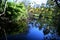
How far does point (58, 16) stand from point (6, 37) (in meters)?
2.82

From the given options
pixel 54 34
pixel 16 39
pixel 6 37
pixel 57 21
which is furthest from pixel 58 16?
pixel 6 37

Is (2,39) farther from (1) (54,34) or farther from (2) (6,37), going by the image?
(1) (54,34)

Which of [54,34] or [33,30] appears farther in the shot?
[33,30]

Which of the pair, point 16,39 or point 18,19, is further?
point 18,19

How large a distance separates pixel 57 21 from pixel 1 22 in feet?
12.6

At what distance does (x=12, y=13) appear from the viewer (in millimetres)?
8711

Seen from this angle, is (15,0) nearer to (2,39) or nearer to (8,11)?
(8,11)

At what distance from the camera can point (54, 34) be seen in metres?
5.22

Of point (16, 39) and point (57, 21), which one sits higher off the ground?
point (57, 21)

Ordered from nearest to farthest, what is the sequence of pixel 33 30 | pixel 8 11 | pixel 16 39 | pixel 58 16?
pixel 58 16 → pixel 16 39 → pixel 33 30 → pixel 8 11

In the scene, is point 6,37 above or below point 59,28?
below

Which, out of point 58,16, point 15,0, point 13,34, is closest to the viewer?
point 58,16

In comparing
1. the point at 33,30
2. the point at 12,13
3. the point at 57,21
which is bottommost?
the point at 33,30

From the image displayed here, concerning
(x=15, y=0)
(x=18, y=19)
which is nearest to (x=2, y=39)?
(x=18, y=19)
